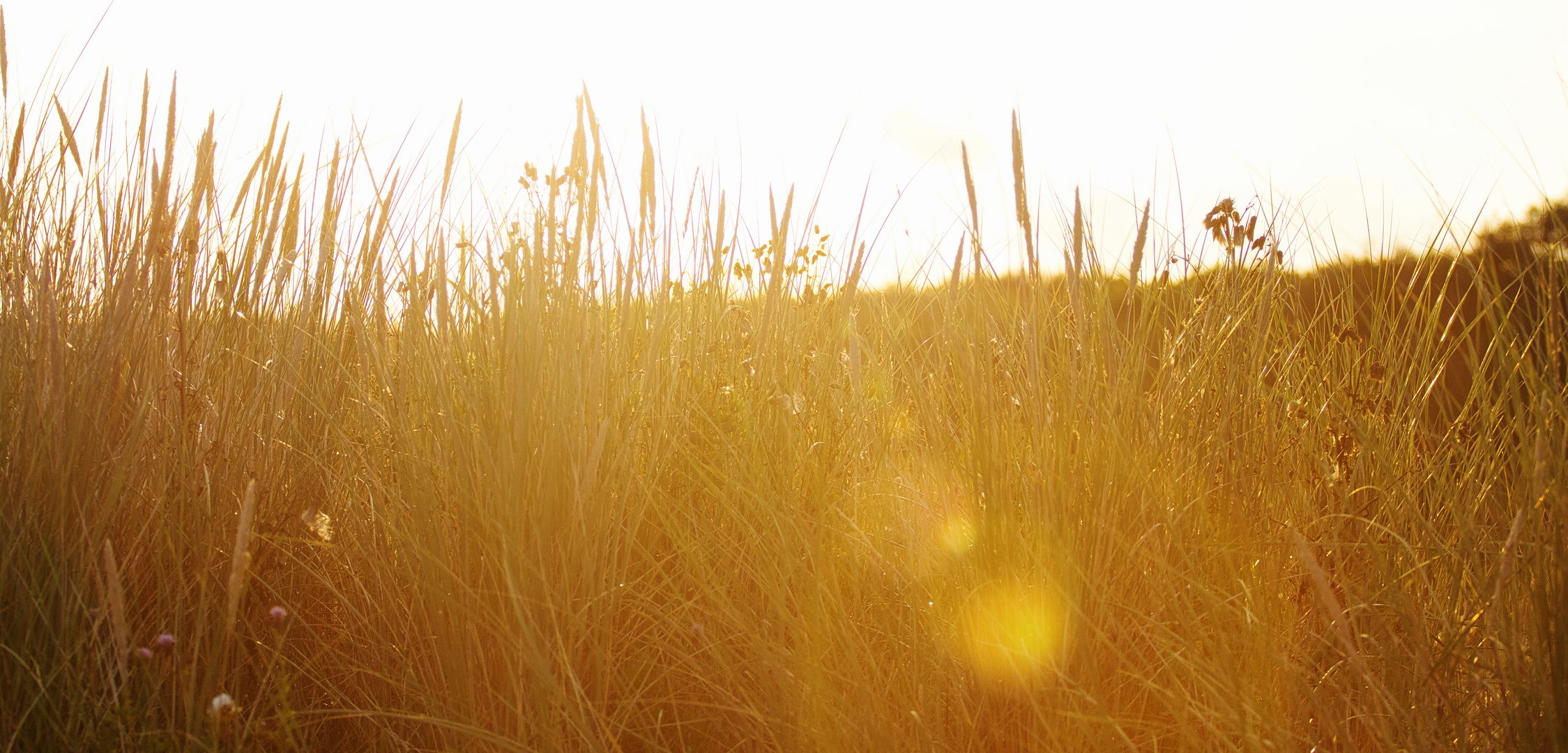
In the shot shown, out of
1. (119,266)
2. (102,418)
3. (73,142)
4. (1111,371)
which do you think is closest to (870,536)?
(1111,371)

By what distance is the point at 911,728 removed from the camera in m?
1.13

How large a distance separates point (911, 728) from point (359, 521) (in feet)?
2.75

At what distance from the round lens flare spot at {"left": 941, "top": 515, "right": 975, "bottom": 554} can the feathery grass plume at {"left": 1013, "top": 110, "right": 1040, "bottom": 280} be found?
0.40 m

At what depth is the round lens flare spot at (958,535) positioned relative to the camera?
4.24 feet

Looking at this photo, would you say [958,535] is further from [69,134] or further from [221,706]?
[69,134]

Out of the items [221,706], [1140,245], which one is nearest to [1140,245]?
[1140,245]

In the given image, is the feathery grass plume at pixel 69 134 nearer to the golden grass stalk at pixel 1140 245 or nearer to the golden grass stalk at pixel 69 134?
the golden grass stalk at pixel 69 134

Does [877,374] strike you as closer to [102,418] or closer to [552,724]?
[552,724]

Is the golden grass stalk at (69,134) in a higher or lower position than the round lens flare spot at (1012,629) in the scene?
higher

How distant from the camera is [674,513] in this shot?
1395 mm

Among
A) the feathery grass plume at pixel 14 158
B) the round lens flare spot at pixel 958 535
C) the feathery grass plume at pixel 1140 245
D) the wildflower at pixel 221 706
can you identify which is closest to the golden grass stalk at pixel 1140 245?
the feathery grass plume at pixel 1140 245

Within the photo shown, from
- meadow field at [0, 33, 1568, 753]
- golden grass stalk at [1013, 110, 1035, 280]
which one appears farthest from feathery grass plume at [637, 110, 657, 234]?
golden grass stalk at [1013, 110, 1035, 280]

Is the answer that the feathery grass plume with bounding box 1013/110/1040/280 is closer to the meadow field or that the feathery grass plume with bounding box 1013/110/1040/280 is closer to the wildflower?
the meadow field

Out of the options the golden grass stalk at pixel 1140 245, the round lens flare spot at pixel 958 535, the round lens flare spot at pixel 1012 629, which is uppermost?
the golden grass stalk at pixel 1140 245
